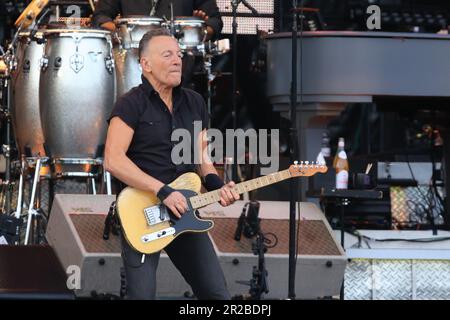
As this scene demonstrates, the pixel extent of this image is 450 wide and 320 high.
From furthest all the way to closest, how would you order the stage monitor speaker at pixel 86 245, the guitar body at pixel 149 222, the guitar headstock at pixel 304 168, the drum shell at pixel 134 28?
1. the drum shell at pixel 134 28
2. the stage monitor speaker at pixel 86 245
3. the guitar headstock at pixel 304 168
4. the guitar body at pixel 149 222

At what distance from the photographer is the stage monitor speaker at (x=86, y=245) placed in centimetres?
741

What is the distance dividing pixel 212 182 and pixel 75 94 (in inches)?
111

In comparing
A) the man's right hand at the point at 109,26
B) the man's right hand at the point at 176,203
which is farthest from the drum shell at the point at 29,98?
the man's right hand at the point at 176,203

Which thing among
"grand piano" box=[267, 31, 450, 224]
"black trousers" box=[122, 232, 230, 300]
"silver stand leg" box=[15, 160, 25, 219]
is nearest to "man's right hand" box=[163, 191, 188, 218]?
"black trousers" box=[122, 232, 230, 300]

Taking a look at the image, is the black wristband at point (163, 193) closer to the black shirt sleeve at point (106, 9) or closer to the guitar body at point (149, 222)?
the guitar body at point (149, 222)

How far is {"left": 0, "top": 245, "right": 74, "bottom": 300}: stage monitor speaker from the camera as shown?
586cm

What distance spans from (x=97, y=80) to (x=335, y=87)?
5.93 feet

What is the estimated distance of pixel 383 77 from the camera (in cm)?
911

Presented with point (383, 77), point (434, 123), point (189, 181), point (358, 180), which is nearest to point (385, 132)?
point (434, 123)

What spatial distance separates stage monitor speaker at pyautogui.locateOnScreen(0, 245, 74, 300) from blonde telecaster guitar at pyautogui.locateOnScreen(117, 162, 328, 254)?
0.45 metres

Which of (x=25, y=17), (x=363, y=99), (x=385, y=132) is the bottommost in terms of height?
(x=385, y=132)

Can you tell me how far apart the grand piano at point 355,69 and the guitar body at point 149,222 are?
125 inches

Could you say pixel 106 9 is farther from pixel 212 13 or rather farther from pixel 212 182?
pixel 212 182
